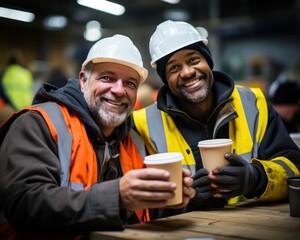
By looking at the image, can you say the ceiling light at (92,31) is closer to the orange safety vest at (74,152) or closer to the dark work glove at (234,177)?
the orange safety vest at (74,152)

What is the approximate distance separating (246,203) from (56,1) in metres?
12.0

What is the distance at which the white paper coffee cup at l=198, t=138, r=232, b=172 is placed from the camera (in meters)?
1.91

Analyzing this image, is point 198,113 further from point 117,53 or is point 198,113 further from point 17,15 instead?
point 17,15

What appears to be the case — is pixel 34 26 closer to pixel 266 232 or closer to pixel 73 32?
pixel 73 32

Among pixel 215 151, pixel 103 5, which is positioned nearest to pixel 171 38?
pixel 215 151

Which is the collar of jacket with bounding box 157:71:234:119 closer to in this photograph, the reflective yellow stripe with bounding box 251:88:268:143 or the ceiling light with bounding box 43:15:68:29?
the reflective yellow stripe with bounding box 251:88:268:143

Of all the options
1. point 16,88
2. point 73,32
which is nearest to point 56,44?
point 73,32

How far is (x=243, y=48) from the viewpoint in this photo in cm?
1606

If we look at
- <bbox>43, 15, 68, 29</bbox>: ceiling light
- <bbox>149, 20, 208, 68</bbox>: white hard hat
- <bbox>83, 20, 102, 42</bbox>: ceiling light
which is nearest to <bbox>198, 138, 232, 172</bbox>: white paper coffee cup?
<bbox>149, 20, 208, 68</bbox>: white hard hat

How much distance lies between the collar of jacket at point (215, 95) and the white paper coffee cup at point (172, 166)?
89 cm

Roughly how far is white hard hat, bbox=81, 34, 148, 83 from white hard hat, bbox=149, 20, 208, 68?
0.34m

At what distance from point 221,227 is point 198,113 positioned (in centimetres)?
110

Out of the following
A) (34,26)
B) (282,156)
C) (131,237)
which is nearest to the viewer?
(131,237)

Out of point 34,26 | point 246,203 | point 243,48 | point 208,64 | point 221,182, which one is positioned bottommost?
point 246,203
